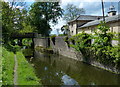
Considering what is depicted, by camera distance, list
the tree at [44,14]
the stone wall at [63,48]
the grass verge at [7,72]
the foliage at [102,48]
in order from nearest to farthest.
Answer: the grass verge at [7,72]
the foliage at [102,48]
the stone wall at [63,48]
the tree at [44,14]

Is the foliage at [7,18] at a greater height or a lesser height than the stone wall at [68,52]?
greater

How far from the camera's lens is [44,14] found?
33250 millimetres

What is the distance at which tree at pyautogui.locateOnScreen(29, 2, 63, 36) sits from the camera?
32.6 meters

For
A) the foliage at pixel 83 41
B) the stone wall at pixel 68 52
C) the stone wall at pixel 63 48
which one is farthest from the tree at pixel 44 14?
the foliage at pixel 83 41

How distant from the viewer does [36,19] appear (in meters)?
32.6

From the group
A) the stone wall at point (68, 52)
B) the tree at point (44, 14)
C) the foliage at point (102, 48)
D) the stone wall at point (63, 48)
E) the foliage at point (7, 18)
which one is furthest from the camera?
the tree at point (44, 14)

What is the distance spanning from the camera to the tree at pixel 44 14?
32562mm

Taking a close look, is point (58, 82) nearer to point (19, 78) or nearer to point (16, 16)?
point (19, 78)

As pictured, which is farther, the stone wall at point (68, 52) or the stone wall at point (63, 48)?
the stone wall at point (63, 48)

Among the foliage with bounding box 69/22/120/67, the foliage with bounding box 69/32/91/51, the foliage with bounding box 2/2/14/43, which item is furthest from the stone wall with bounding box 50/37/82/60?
the foliage with bounding box 2/2/14/43

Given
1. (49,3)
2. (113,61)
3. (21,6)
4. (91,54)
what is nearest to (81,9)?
(49,3)

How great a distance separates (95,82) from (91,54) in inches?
185

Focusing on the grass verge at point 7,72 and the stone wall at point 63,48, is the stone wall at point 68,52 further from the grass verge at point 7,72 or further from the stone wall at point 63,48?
the grass verge at point 7,72

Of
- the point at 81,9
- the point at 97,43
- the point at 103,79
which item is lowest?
the point at 103,79
